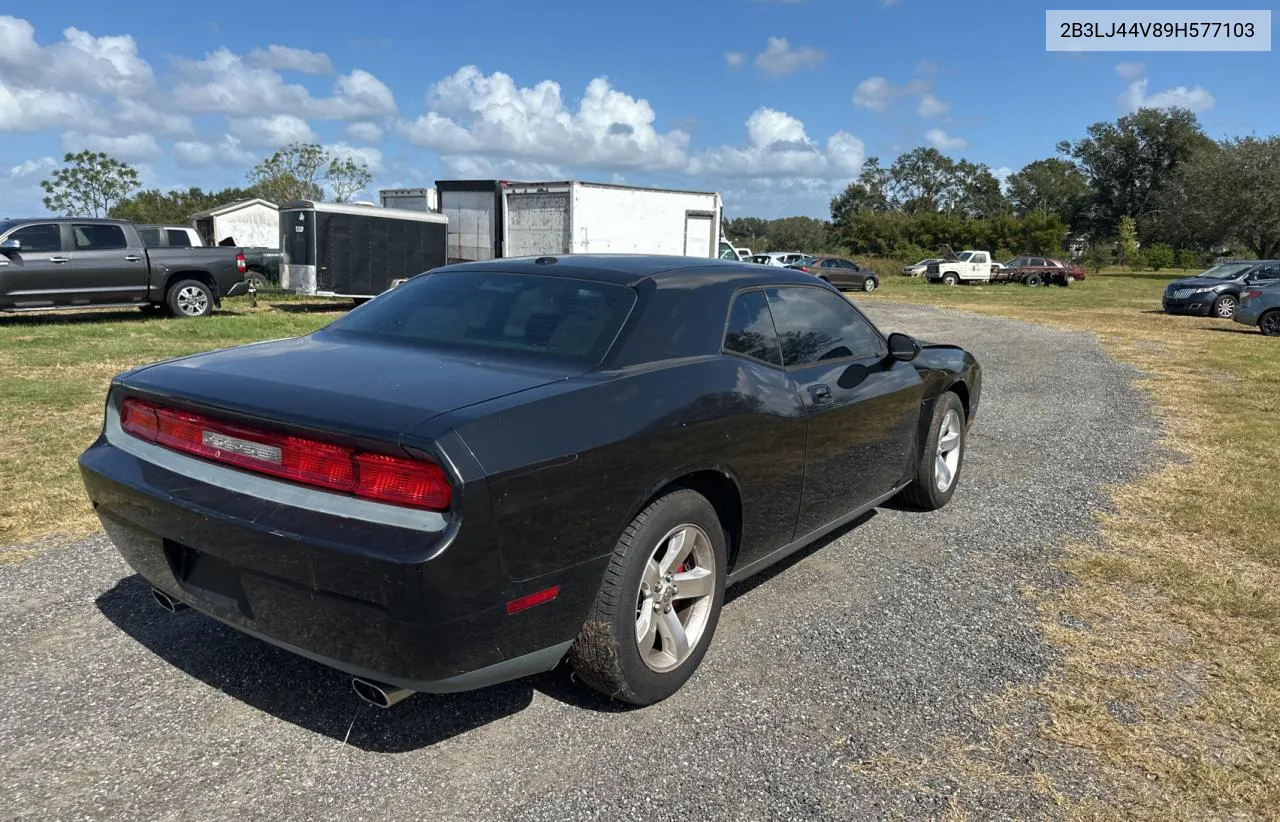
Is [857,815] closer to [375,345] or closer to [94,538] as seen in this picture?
[375,345]

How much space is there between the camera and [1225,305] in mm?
23188

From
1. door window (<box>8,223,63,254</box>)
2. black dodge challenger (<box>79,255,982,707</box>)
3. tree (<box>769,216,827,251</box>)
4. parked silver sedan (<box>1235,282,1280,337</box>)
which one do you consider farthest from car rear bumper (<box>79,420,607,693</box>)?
tree (<box>769,216,827,251</box>)

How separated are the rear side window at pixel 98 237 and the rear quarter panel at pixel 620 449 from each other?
1422cm

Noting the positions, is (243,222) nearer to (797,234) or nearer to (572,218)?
(572,218)

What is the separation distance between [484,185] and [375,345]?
57.6 ft

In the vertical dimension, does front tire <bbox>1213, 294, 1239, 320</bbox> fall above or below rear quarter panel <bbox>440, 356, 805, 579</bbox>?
above

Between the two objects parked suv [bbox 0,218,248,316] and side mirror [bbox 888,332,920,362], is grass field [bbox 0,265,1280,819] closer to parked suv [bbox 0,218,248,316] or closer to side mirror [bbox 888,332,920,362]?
side mirror [bbox 888,332,920,362]

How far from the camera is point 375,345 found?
11.0ft

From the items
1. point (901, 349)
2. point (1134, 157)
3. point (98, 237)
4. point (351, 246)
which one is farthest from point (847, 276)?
point (1134, 157)

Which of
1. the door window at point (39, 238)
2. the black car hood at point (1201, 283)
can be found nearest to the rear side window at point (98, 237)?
the door window at point (39, 238)

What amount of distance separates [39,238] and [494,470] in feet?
47.9

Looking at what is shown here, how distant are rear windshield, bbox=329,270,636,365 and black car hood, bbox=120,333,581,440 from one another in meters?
0.17

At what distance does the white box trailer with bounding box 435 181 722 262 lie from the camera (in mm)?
18984

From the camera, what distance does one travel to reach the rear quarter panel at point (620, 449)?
2432mm
